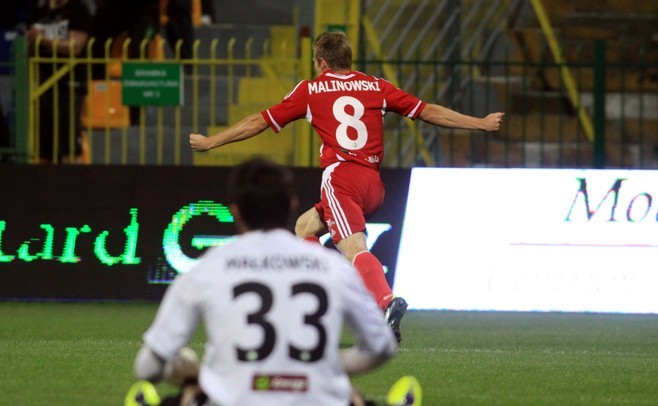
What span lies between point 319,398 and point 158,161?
11.3 m

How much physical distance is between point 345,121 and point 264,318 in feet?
16.0

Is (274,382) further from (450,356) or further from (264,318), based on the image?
(450,356)

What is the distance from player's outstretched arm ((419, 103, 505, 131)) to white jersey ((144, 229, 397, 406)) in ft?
14.8

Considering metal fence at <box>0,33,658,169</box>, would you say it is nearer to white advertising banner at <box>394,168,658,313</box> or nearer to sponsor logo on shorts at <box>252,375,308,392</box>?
white advertising banner at <box>394,168,658,313</box>

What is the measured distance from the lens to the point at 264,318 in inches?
191

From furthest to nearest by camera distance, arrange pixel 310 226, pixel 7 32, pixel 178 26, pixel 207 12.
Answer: pixel 207 12 < pixel 7 32 < pixel 178 26 < pixel 310 226

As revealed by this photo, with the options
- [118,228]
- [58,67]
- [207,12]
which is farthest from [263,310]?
[207,12]

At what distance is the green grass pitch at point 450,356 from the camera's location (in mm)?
7762

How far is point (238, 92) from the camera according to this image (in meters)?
17.6

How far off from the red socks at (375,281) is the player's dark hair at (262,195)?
4.40 metres

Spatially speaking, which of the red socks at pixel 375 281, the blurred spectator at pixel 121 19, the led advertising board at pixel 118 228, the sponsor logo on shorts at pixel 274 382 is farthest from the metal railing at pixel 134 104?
the sponsor logo on shorts at pixel 274 382

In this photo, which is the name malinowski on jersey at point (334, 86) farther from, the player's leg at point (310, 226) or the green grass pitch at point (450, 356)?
the green grass pitch at point (450, 356)

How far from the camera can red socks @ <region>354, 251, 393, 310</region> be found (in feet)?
30.7

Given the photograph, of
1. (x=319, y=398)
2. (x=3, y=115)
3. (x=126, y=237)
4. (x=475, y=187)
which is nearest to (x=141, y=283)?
(x=126, y=237)
